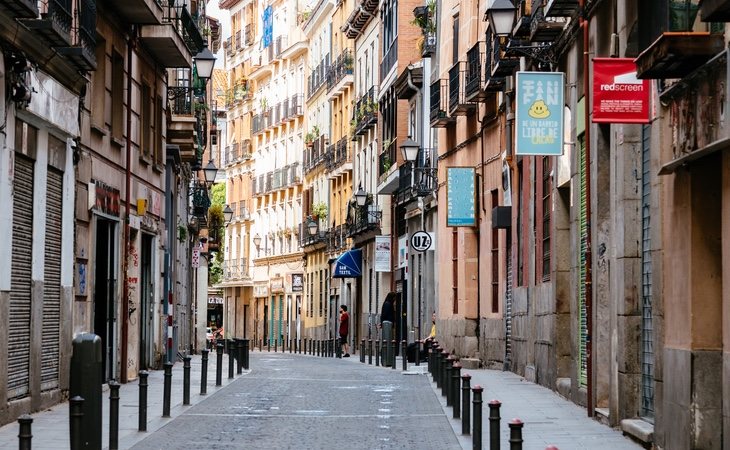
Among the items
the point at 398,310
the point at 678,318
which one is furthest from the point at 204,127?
the point at 678,318

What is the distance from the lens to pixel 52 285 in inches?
851

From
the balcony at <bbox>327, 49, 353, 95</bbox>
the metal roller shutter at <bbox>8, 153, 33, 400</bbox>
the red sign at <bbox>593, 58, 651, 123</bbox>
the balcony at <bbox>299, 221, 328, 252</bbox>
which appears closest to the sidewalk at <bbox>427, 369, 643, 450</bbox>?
the red sign at <bbox>593, 58, 651, 123</bbox>

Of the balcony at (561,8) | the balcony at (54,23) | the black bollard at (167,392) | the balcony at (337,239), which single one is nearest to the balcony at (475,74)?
the balcony at (561,8)

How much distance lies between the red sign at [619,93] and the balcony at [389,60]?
37041mm

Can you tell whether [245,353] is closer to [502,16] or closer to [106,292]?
[106,292]

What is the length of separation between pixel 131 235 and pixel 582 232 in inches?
387

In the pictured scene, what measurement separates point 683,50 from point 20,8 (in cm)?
744

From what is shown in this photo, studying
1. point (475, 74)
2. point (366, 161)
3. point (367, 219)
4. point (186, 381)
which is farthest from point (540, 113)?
point (366, 161)

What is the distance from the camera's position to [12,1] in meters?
16.6

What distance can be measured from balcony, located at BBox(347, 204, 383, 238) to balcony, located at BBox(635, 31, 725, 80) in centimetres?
4323

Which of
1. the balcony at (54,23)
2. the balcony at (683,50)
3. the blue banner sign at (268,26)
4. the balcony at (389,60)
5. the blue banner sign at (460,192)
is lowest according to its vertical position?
the balcony at (683,50)

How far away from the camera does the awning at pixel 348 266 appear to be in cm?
5935

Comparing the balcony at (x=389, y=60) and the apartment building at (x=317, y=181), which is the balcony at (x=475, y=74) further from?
the apartment building at (x=317, y=181)

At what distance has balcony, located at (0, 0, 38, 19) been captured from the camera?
16.8 m
